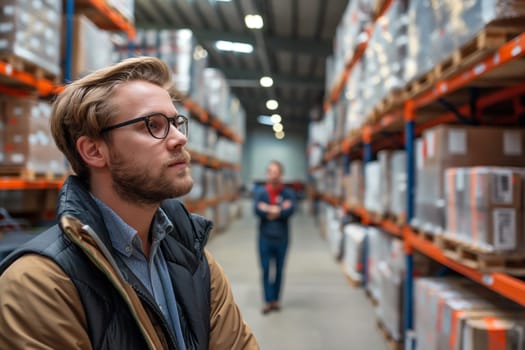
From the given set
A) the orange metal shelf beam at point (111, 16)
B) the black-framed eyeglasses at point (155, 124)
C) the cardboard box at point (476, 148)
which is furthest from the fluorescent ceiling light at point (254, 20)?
the black-framed eyeglasses at point (155, 124)

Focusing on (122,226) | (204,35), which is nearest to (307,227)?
(204,35)

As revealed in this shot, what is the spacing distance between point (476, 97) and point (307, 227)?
10.8 m

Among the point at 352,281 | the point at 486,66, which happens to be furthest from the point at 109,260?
the point at 352,281

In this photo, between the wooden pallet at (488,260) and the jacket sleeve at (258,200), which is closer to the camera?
the wooden pallet at (488,260)

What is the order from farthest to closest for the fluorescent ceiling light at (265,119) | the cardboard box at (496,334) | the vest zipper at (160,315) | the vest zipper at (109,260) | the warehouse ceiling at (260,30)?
1. the fluorescent ceiling light at (265,119)
2. the warehouse ceiling at (260,30)
3. the cardboard box at (496,334)
4. the vest zipper at (160,315)
5. the vest zipper at (109,260)

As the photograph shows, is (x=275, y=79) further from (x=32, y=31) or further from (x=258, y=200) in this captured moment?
(x=32, y=31)

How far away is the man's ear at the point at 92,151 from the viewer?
1477mm

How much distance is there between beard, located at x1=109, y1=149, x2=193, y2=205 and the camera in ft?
4.78

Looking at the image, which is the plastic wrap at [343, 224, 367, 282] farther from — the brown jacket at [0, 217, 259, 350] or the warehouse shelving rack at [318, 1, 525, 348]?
the brown jacket at [0, 217, 259, 350]

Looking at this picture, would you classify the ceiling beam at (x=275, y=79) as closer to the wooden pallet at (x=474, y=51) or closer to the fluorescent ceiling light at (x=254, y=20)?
the fluorescent ceiling light at (x=254, y=20)

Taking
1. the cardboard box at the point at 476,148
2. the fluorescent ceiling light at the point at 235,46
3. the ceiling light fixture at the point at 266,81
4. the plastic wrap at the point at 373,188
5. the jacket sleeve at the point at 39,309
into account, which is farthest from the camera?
the ceiling light fixture at the point at 266,81

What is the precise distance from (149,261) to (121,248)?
0.15 meters

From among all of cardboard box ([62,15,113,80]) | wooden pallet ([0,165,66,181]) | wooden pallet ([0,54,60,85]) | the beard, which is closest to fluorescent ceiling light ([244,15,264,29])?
→ cardboard box ([62,15,113,80])

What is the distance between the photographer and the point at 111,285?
1269 millimetres
